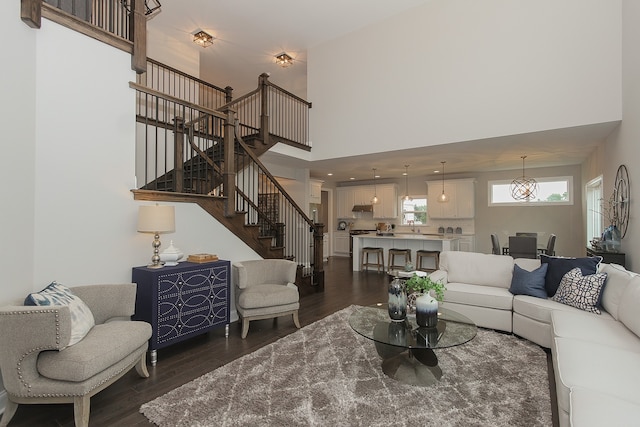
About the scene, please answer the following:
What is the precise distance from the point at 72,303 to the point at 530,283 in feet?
14.5

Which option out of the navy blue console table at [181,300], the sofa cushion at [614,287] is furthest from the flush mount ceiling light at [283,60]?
the sofa cushion at [614,287]

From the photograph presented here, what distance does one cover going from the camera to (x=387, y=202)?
33.0 feet

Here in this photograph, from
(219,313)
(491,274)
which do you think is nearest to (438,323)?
(491,274)

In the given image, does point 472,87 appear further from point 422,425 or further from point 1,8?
point 1,8

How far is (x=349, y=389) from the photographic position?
241 cm

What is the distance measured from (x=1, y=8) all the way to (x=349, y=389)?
383 centimetres

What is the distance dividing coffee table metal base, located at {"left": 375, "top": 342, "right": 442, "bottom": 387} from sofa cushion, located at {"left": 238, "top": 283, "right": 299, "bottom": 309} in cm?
121

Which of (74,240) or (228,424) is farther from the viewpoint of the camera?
(74,240)

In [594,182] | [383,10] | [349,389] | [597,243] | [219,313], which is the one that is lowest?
[349,389]

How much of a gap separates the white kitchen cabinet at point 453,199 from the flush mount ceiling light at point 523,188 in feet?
3.24

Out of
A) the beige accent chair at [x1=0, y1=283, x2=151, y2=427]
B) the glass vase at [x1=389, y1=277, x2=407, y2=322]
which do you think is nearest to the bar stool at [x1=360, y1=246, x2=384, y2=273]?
the glass vase at [x1=389, y1=277, x2=407, y2=322]

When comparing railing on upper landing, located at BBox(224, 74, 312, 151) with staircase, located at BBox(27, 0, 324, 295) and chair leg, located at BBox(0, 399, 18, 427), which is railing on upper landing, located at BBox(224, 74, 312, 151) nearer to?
staircase, located at BBox(27, 0, 324, 295)

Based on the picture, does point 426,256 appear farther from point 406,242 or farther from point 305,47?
point 305,47

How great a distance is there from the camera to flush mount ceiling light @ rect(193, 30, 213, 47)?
6.22 metres
